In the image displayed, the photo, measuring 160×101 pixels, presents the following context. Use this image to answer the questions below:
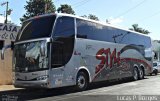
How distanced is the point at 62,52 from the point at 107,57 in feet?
16.8

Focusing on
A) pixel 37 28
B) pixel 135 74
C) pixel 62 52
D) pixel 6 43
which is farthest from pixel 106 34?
pixel 6 43

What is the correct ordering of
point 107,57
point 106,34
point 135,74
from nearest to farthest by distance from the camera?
point 106,34 < point 107,57 < point 135,74

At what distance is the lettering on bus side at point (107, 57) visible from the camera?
64.7 ft

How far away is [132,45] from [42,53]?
10588 mm

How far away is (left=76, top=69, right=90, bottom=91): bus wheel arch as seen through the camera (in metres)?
17.5

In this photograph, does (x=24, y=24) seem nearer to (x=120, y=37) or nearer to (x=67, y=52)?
(x=67, y=52)

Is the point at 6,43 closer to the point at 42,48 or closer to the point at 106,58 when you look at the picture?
the point at 106,58

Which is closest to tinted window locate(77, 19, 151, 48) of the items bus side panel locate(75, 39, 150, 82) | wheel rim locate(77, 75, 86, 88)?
bus side panel locate(75, 39, 150, 82)

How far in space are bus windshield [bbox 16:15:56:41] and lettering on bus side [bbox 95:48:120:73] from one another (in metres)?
4.57

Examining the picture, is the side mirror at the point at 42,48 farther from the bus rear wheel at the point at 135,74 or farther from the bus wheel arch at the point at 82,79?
the bus rear wheel at the point at 135,74

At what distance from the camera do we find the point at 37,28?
53.6 feet

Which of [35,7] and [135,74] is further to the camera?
[35,7]

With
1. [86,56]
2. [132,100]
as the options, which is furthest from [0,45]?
[132,100]

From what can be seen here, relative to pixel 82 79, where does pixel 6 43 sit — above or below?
above
